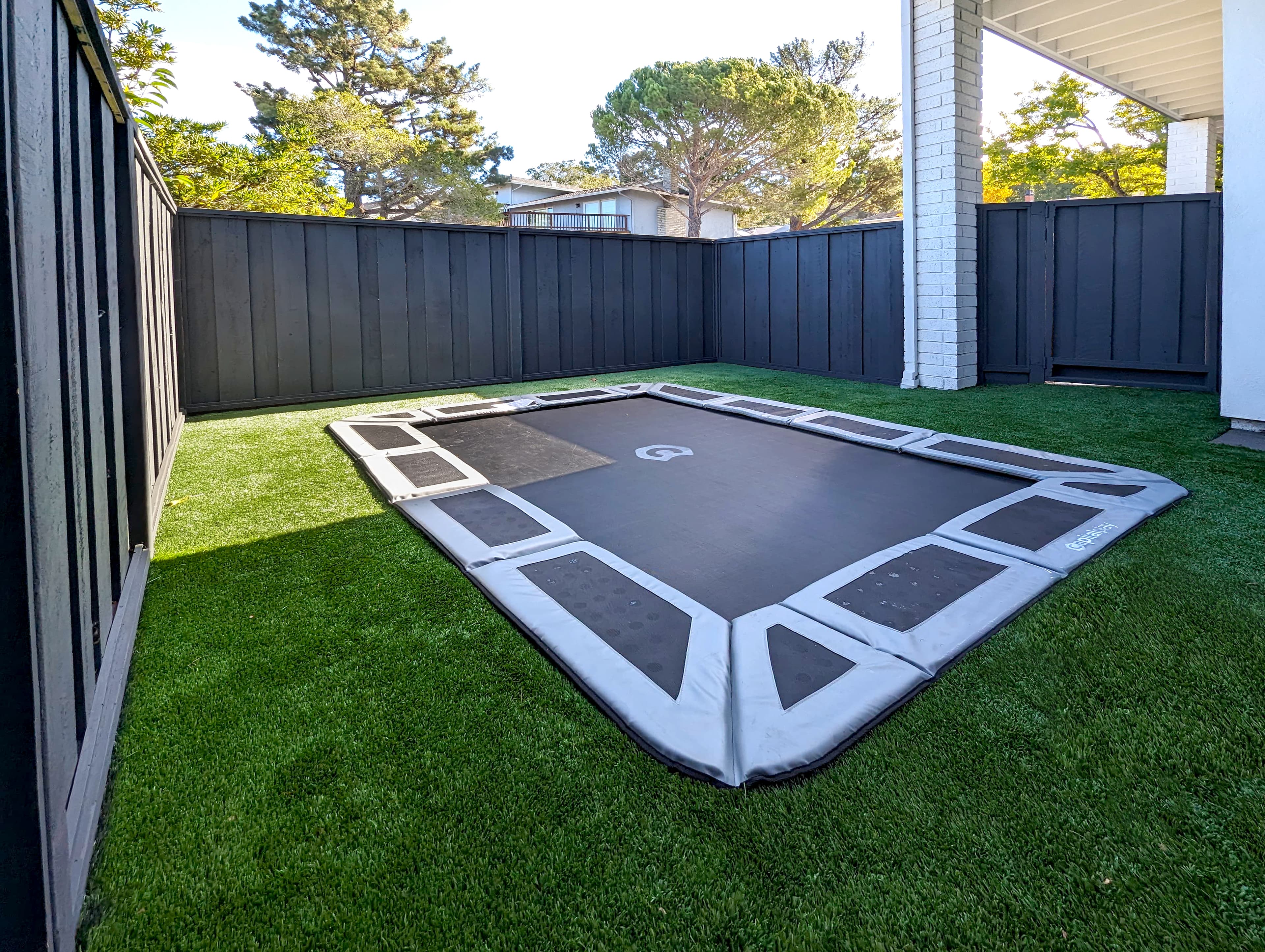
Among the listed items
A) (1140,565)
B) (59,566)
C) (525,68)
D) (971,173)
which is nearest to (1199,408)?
(971,173)

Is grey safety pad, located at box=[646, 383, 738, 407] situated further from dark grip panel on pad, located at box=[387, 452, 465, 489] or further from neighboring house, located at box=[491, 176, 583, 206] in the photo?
neighboring house, located at box=[491, 176, 583, 206]

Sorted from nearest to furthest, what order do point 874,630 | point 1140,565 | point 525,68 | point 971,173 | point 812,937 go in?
1. point 812,937
2. point 874,630
3. point 1140,565
4. point 971,173
5. point 525,68

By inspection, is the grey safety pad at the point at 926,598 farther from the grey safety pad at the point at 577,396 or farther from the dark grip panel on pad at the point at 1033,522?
the grey safety pad at the point at 577,396

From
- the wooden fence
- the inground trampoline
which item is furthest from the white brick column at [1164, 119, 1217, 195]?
the inground trampoline

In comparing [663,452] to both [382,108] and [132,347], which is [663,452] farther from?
[382,108]

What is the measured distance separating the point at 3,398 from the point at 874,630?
152 cm

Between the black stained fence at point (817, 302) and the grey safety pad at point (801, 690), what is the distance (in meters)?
4.67

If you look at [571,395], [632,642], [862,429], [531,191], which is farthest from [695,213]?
[632,642]

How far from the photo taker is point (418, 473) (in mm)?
2934

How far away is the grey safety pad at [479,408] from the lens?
4.26m

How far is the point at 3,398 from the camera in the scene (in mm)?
737

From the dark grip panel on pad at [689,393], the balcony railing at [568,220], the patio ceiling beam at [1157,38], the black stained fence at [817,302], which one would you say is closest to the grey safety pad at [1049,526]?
the dark grip panel on pad at [689,393]

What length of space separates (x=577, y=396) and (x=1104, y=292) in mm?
3917

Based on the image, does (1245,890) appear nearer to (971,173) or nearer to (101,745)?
(101,745)
